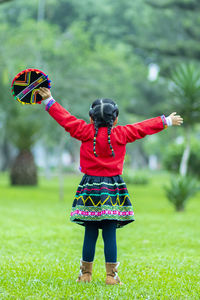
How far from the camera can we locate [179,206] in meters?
11.3

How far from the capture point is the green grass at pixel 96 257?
3.75 meters

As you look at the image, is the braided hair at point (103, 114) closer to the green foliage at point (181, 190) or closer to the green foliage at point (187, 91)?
the green foliage at point (181, 190)

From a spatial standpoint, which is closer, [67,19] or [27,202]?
[27,202]

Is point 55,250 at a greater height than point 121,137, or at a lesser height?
lesser

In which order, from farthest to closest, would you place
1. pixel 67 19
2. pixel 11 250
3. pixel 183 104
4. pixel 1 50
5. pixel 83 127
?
pixel 67 19 < pixel 1 50 < pixel 183 104 < pixel 11 250 < pixel 83 127

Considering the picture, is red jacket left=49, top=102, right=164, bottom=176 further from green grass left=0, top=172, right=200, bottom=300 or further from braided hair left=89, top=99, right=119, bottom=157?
green grass left=0, top=172, right=200, bottom=300

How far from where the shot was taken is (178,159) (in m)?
17.3

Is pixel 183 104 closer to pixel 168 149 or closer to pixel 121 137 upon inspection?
pixel 168 149

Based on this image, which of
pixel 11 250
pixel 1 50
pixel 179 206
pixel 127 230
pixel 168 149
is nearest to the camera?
pixel 11 250

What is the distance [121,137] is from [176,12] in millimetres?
27297

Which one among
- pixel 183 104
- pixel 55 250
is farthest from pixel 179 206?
pixel 55 250

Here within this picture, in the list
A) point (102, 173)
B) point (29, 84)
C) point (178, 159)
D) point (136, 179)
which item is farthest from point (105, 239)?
point (136, 179)

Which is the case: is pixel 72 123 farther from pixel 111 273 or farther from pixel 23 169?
pixel 23 169

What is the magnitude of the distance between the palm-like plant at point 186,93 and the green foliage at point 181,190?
1.55 feet
